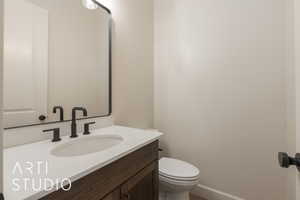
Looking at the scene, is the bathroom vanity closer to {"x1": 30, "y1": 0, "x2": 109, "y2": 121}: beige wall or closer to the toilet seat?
{"x1": 30, "y1": 0, "x2": 109, "y2": 121}: beige wall

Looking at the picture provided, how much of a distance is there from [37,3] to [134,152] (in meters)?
1.09

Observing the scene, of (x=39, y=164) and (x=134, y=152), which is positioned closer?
(x=39, y=164)

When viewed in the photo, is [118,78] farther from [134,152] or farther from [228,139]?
[228,139]

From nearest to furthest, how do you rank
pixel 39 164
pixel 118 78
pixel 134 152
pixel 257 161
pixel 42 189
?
pixel 42 189, pixel 39 164, pixel 134 152, pixel 257 161, pixel 118 78

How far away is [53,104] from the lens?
3.36ft

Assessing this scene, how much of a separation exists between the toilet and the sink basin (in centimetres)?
53

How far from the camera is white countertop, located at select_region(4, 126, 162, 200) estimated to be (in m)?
0.45

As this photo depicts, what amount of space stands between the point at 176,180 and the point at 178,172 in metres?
0.09

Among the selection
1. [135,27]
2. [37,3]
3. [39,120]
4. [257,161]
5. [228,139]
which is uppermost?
[135,27]

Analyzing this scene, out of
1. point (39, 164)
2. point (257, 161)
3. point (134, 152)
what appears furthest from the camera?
point (257, 161)

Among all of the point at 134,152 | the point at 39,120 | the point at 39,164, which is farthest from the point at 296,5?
the point at 39,120

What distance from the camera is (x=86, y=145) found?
3.41ft

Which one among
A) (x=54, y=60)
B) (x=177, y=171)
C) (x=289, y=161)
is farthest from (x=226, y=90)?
(x=54, y=60)

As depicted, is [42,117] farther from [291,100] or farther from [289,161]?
[291,100]
